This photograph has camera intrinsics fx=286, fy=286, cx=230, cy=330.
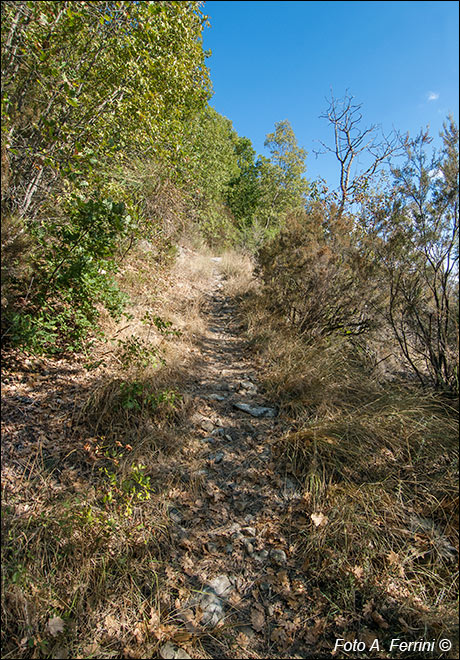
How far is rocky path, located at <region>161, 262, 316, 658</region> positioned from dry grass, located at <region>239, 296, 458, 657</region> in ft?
0.49

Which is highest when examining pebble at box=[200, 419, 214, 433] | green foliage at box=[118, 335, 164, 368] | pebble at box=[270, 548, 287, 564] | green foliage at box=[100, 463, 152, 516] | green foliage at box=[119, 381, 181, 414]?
green foliage at box=[118, 335, 164, 368]

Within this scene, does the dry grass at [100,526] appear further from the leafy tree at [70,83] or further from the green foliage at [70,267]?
the leafy tree at [70,83]

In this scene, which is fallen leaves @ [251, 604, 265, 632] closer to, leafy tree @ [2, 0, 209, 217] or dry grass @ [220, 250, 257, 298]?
leafy tree @ [2, 0, 209, 217]

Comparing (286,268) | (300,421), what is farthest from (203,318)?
(300,421)

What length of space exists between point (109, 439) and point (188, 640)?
155 cm

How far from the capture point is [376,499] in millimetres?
2195

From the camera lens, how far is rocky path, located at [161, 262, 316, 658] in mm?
1658

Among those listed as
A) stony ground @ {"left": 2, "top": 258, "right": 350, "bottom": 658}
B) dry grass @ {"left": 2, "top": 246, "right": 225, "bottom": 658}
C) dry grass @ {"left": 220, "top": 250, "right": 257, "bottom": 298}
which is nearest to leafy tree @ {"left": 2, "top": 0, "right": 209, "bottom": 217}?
stony ground @ {"left": 2, "top": 258, "right": 350, "bottom": 658}

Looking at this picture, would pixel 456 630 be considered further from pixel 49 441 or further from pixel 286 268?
pixel 286 268

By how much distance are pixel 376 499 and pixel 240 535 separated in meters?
1.08

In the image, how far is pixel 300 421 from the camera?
314 cm

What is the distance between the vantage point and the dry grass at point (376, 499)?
1726mm

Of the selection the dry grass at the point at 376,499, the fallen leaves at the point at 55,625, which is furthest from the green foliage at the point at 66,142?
the dry grass at the point at 376,499

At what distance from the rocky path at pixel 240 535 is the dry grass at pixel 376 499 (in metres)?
0.15
